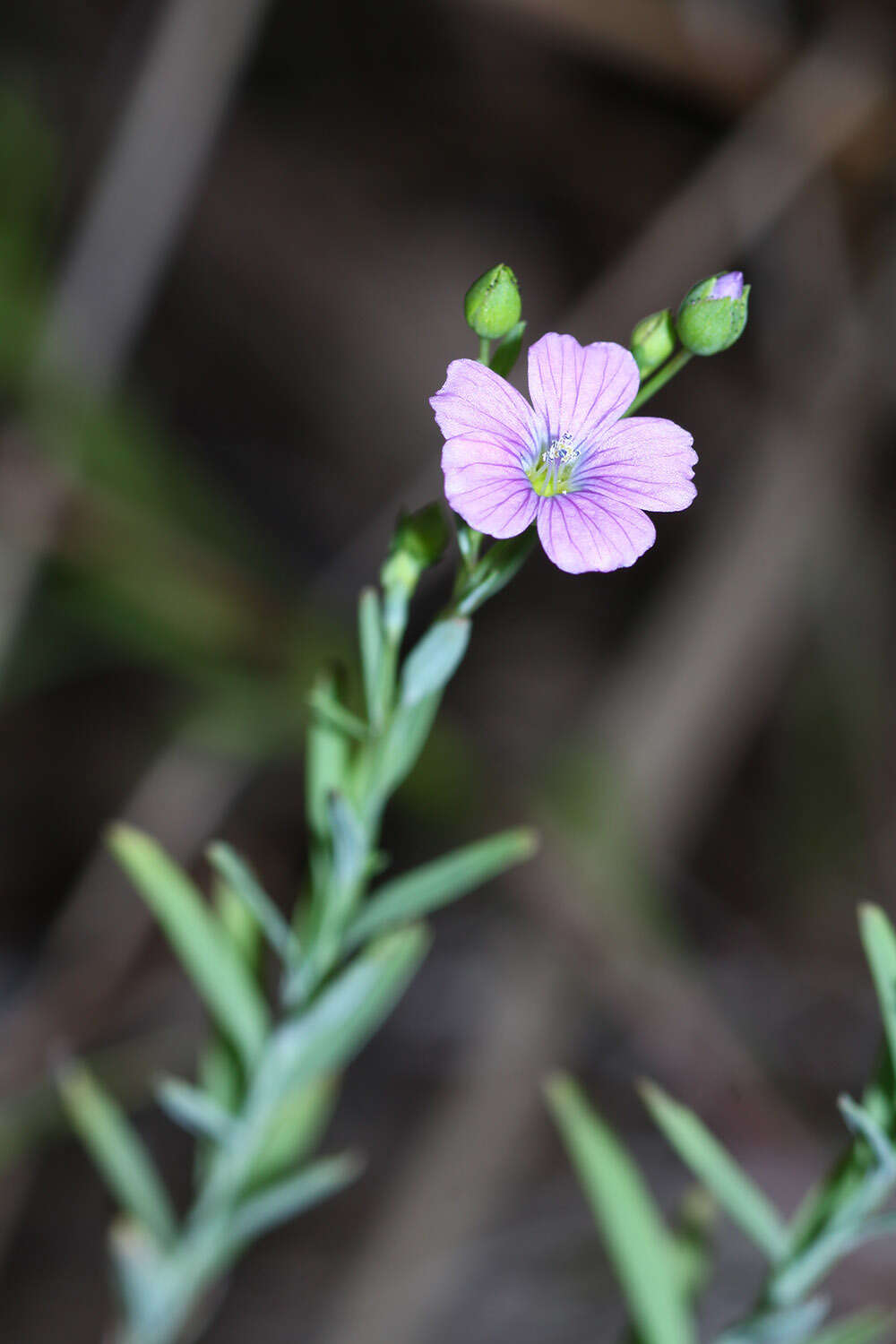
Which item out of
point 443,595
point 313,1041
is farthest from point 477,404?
point 443,595

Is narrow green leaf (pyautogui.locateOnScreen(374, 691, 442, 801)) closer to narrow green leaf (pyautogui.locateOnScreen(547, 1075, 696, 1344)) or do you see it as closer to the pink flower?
the pink flower

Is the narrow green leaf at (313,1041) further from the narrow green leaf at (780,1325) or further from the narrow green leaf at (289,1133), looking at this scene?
the narrow green leaf at (780,1325)

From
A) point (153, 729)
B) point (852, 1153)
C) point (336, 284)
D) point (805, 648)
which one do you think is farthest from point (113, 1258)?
point (336, 284)

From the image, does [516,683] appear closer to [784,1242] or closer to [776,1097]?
[776,1097]

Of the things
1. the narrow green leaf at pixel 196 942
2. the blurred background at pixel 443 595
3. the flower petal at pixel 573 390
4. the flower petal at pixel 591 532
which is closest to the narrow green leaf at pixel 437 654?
the flower petal at pixel 591 532

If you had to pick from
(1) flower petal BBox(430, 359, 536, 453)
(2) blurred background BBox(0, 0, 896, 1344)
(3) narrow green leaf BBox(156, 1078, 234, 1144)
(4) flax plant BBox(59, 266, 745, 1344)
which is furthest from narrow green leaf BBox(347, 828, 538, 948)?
(2) blurred background BBox(0, 0, 896, 1344)

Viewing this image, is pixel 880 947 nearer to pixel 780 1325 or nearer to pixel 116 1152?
pixel 780 1325

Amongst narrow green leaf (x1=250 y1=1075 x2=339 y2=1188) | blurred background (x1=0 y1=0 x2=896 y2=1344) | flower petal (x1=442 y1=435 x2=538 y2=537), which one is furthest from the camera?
blurred background (x1=0 y1=0 x2=896 y2=1344)
